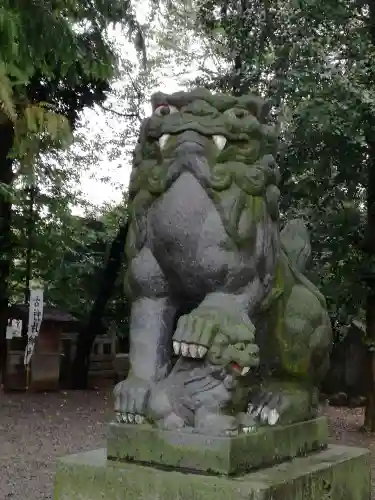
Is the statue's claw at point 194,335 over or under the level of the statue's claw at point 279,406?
over

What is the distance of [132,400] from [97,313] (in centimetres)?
1002

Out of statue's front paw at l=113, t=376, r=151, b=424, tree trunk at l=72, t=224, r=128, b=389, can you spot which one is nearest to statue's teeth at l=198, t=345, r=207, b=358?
statue's front paw at l=113, t=376, r=151, b=424

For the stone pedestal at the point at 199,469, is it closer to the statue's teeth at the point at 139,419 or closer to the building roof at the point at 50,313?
the statue's teeth at the point at 139,419

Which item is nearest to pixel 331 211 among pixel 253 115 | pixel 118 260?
pixel 118 260

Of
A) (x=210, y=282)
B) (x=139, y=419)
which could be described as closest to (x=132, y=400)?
(x=139, y=419)

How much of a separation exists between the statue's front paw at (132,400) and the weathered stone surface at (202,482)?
0.17 metres

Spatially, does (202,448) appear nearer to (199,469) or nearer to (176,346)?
(199,469)

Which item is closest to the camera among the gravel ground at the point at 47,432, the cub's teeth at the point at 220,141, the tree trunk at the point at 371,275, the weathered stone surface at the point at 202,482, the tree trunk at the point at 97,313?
the weathered stone surface at the point at 202,482

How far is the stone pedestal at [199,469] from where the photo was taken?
2.33 meters

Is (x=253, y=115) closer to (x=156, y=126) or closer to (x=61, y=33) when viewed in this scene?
(x=156, y=126)

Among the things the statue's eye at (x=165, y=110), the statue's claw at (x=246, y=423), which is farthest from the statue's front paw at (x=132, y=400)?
the statue's eye at (x=165, y=110)

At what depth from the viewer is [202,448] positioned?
2.37 meters

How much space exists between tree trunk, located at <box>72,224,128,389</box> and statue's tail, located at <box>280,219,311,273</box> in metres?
8.49

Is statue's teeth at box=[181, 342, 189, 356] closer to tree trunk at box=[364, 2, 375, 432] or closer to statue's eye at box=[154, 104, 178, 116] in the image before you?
statue's eye at box=[154, 104, 178, 116]
